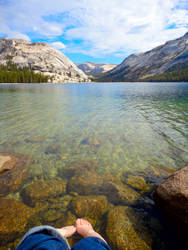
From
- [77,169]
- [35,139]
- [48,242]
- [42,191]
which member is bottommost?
[42,191]

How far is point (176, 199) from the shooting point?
4520 millimetres

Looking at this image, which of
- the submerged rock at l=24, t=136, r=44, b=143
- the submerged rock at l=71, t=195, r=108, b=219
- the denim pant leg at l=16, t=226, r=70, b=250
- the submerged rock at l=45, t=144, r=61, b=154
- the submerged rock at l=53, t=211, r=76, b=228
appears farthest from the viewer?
the submerged rock at l=24, t=136, r=44, b=143

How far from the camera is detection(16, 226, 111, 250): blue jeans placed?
2576 millimetres

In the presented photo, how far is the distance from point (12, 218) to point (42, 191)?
60.7 inches

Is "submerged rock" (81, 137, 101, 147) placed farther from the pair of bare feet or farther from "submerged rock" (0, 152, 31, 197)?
the pair of bare feet

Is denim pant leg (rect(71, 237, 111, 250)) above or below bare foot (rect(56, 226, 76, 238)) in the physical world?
above

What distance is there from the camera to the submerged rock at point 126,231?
420cm

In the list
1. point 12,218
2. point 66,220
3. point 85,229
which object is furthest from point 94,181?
point 12,218

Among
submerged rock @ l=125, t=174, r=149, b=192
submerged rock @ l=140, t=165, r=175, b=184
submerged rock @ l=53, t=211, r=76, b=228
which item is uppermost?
submerged rock @ l=140, t=165, r=175, b=184

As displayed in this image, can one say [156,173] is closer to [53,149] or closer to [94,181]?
[94,181]

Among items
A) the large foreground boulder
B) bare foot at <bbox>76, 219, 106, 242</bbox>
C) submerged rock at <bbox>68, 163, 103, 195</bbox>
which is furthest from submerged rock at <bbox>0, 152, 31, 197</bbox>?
the large foreground boulder

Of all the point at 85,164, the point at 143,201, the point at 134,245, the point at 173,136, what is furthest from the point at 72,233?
the point at 173,136

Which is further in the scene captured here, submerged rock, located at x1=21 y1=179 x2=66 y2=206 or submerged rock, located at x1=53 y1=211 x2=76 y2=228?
submerged rock, located at x1=21 y1=179 x2=66 y2=206

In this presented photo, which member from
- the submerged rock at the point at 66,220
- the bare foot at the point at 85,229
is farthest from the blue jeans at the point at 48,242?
the submerged rock at the point at 66,220
